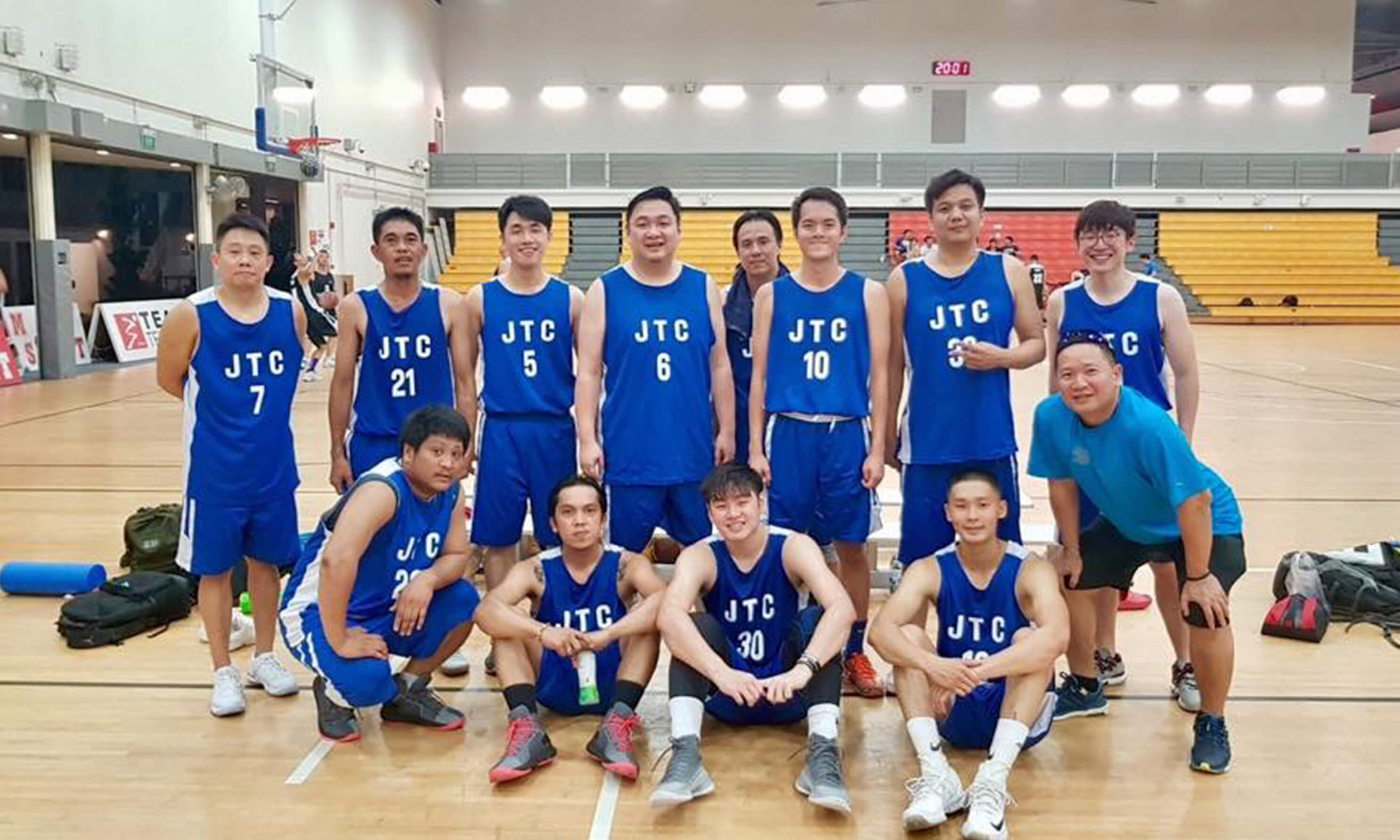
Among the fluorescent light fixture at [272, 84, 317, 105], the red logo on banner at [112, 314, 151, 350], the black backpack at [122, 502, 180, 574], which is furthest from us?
the fluorescent light fixture at [272, 84, 317, 105]

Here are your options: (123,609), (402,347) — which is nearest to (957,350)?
(402,347)

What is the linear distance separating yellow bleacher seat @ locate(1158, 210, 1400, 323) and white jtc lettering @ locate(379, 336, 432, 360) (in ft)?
85.2

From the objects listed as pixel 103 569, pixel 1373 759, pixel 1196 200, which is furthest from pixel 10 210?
pixel 1196 200

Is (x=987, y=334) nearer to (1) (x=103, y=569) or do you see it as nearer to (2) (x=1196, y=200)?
(1) (x=103, y=569)

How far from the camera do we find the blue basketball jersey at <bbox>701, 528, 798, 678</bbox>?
144 inches

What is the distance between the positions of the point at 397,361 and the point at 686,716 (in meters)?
1.91

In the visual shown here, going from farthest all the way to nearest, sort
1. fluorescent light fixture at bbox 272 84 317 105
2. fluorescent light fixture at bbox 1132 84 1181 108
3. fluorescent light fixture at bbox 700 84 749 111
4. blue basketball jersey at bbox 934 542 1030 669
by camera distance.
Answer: fluorescent light fixture at bbox 700 84 749 111
fluorescent light fixture at bbox 1132 84 1181 108
fluorescent light fixture at bbox 272 84 317 105
blue basketball jersey at bbox 934 542 1030 669

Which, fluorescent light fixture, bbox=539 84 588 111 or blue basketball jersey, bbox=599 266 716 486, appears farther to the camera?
fluorescent light fixture, bbox=539 84 588 111

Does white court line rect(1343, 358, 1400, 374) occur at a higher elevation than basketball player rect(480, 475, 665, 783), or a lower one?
higher

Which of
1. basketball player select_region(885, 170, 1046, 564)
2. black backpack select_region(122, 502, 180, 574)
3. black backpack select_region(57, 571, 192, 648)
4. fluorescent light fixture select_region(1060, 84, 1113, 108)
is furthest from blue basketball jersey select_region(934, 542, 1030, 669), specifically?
fluorescent light fixture select_region(1060, 84, 1113, 108)

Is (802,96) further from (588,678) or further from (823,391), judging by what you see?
(588,678)

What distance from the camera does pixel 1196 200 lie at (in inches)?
1109

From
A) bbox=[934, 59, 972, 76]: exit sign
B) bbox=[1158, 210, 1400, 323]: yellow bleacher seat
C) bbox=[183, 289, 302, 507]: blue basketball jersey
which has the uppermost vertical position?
bbox=[934, 59, 972, 76]: exit sign

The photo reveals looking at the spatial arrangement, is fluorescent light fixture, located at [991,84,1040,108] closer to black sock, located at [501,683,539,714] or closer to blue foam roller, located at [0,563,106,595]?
blue foam roller, located at [0,563,106,595]
